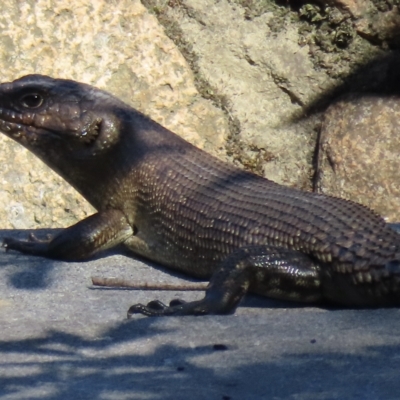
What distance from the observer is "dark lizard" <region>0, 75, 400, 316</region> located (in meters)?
4.09

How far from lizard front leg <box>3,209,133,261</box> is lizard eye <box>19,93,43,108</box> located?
0.66 metres

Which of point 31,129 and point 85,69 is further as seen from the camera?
point 85,69

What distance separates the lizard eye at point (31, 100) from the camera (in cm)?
552

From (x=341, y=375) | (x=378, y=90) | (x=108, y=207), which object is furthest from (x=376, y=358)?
(x=378, y=90)

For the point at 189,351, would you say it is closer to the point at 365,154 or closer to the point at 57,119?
the point at 57,119

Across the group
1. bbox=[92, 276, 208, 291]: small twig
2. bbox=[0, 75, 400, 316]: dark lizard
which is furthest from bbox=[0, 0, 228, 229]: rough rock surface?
bbox=[92, 276, 208, 291]: small twig

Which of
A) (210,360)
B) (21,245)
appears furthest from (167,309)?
(21,245)

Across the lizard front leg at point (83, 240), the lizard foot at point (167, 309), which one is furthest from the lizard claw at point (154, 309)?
the lizard front leg at point (83, 240)

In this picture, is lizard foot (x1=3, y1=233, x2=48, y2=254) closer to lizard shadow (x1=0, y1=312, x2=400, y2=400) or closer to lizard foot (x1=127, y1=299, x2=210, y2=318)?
lizard foot (x1=127, y1=299, x2=210, y2=318)

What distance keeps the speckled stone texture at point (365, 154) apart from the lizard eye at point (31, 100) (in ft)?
5.13

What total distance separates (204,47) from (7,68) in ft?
3.71

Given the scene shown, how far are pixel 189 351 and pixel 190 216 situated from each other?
5.55 ft

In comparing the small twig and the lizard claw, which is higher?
the lizard claw

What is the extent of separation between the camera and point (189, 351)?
331cm
